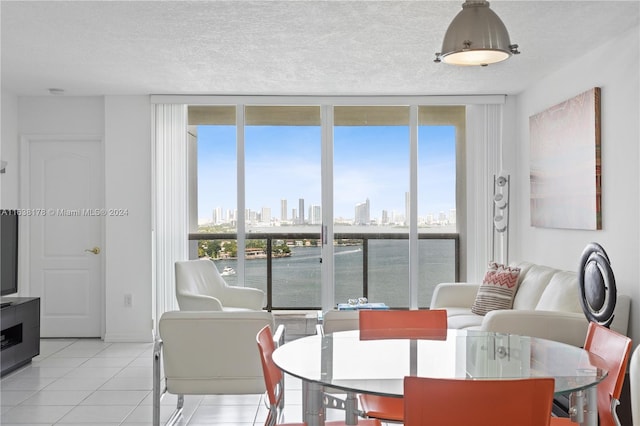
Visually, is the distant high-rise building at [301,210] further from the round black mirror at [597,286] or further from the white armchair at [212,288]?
the round black mirror at [597,286]

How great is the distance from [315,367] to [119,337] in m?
4.63

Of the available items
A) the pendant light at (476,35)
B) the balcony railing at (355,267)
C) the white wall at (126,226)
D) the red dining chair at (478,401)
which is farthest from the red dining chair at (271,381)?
the white wall at (126,226)

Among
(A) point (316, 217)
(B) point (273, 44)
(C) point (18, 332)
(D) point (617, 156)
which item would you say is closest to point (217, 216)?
(A) point (316, 217)

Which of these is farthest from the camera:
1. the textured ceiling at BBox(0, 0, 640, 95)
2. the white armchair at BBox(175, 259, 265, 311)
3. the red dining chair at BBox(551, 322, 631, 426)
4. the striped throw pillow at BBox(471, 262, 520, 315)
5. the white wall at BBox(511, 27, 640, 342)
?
the white armchair at BBox(175, 259, 265, 311)

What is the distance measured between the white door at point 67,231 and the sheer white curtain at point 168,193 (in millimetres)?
648

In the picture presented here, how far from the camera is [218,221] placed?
21.8 ft

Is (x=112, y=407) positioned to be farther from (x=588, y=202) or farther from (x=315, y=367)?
(x=588, y=202)

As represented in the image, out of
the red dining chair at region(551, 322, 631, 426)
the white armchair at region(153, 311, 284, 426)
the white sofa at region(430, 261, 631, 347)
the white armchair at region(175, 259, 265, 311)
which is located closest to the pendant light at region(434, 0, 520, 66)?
the red dining chair at region(551, 322, 631, 426)

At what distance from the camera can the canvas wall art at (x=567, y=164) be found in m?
4.56

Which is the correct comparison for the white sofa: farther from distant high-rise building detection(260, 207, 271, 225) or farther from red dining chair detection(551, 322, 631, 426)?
distant high-rise building detection(260, 207, 271, 225)

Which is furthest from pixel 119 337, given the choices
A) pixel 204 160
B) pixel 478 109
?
pixel 478 109

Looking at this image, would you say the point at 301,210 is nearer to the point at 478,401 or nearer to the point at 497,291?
the point at 497,291

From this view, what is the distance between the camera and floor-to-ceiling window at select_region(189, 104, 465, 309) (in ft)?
21.8

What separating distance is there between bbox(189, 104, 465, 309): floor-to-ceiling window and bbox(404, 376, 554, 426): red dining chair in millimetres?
4854
